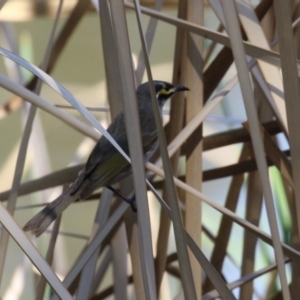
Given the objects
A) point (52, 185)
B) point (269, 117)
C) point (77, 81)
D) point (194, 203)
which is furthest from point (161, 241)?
point (77, 81)

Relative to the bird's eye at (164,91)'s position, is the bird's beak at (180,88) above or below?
below

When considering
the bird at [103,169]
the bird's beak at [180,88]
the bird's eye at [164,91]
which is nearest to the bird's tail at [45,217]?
the bird at [103,169]

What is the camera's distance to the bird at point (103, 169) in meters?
1.34

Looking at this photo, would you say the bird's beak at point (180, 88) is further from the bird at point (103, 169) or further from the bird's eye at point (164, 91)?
the bird's eye at point (164, 91)

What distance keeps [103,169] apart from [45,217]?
29cm

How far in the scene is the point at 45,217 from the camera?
4.38 ft

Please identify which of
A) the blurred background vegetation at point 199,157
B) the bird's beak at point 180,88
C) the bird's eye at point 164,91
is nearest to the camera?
the blurred background vegetation at point 199,157

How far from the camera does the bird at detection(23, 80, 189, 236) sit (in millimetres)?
1341

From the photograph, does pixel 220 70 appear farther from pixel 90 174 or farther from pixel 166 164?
pixel 166 164

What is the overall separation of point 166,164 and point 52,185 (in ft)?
2.42

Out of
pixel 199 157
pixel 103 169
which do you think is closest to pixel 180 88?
pixel 199 157

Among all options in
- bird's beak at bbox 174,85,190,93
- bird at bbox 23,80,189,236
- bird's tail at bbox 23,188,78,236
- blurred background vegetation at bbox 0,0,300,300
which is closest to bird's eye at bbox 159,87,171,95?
bird at bbox 23,80,189,236

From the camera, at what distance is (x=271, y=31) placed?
4.55 feet

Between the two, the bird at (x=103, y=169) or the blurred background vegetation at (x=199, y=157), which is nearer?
the blurred background vegetation at (x=199, y=157)
